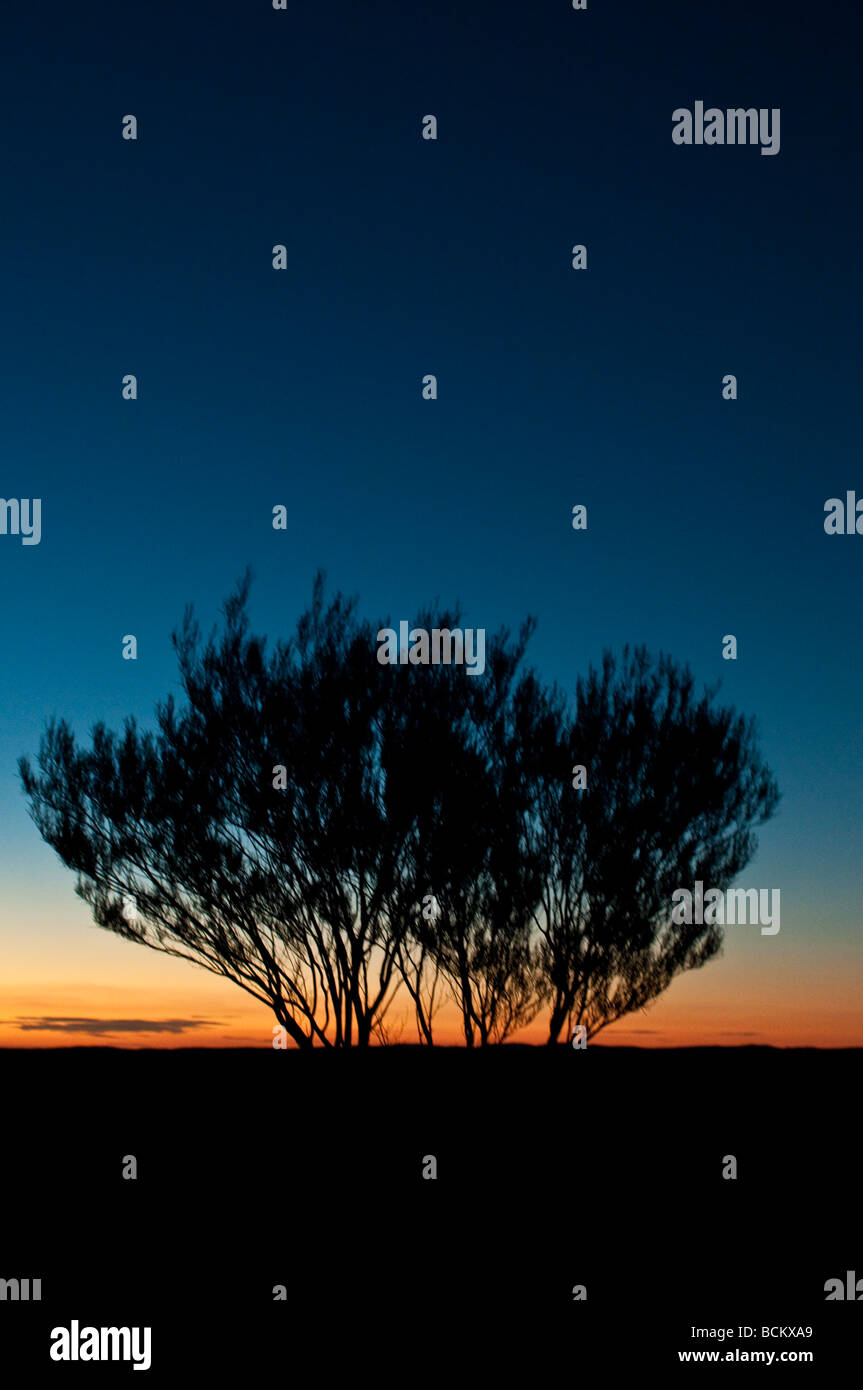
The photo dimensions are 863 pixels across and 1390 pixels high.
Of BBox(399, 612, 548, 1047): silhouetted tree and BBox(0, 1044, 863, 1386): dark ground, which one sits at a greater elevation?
BBox(399, 612, 548, 1047): silhouetted tree

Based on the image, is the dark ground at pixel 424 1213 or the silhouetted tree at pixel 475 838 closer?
the dark ground at pixel 424 1213

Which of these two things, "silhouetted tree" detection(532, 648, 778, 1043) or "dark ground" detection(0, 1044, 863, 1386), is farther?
"silhouetted tree" detection(532, 648, 778, 1043)

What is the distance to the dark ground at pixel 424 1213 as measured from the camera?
7.60 meters

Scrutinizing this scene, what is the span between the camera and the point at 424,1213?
11477 mm

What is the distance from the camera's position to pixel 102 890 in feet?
55.3

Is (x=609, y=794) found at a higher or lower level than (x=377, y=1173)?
higher

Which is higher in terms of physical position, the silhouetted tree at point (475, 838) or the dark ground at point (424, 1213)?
the silhouetted tree at point (475, 838)

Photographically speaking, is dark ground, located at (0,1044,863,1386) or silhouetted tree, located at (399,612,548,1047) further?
silhouetted tree, located at (399,612,548,1047)

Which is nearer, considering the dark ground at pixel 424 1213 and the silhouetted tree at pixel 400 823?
the dark ground at pixel 424 1213

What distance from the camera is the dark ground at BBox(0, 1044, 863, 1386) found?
7.60 meters

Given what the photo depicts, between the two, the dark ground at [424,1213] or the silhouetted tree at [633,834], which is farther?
the silhouetted tree at [633,834]

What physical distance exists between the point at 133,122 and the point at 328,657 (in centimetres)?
732
